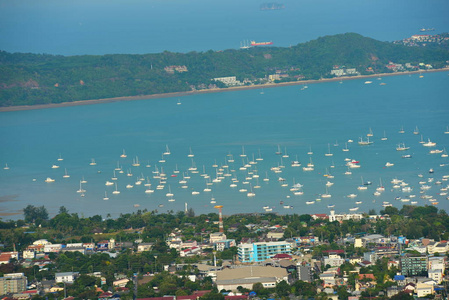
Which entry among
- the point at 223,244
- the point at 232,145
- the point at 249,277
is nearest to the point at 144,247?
the point at 223,244

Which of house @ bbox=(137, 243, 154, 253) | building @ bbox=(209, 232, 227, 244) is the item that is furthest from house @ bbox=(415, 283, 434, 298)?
house @ bbox=(137, 243, 154, 253)

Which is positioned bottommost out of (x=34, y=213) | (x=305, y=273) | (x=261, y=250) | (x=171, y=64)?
(x=305, y=273)

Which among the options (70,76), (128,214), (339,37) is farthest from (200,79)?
(128,214)

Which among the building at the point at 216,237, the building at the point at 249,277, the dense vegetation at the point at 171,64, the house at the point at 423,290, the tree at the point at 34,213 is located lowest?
the house at the point at 423,290

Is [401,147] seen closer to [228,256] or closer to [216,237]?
[216,237]

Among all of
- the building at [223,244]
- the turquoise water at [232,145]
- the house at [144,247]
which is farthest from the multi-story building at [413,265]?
the turquoise water at [232,145]

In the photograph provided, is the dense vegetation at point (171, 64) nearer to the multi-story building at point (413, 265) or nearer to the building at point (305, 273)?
the building at point (305, 273)
